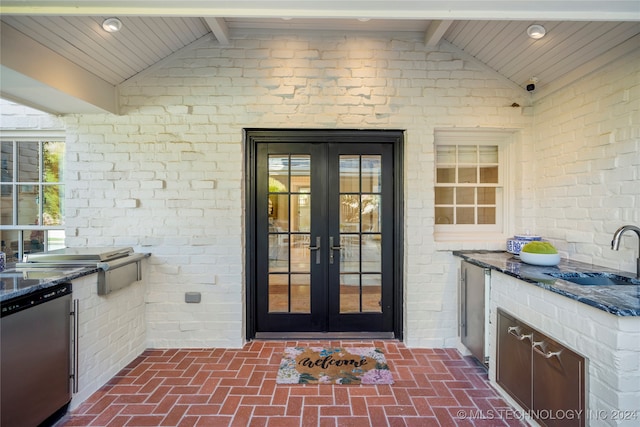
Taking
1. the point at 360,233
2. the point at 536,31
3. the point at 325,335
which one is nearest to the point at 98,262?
the point at 325,335

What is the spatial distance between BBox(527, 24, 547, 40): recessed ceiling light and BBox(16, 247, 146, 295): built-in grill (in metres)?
3.95

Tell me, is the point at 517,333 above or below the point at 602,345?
below

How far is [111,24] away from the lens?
250 cm

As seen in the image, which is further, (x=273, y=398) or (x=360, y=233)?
(x=360, y=233)

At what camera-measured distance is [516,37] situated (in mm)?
2803

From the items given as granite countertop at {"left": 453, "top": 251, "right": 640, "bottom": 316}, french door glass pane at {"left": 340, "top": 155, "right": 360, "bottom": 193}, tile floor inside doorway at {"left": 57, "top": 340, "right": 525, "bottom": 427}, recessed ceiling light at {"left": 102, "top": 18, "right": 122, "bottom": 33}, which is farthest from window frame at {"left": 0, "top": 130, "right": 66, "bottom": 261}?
granite countertop at {"left": 453, "top": 251, "right": 640, "bottom": 316}

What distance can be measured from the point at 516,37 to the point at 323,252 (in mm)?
2713

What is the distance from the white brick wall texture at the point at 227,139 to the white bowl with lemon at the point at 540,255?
0.71 meters

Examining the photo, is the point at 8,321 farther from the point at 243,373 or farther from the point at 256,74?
the point at 256,74

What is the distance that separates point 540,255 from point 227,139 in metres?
3.06

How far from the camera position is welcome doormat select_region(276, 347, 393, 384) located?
2.66 m

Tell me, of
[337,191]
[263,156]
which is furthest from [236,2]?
[337,191]

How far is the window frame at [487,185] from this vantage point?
138 inches

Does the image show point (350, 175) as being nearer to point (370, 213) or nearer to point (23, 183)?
point (370, 213)
